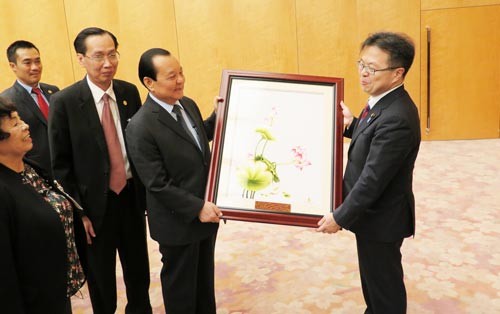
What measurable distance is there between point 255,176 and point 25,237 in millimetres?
1012

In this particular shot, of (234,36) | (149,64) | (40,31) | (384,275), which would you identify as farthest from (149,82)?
(40,31)

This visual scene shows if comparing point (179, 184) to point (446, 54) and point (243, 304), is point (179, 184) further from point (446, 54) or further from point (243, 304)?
point (446, 54)

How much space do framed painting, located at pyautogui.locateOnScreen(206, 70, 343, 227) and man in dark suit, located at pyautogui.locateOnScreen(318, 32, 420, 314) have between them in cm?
12

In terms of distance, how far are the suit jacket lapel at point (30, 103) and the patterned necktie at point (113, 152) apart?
44.2 inches

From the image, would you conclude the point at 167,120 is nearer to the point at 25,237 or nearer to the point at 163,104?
the point at 163,104

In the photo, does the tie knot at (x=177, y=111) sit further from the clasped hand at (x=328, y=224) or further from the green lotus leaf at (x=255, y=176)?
the clasped hand at (x=328, y=224)

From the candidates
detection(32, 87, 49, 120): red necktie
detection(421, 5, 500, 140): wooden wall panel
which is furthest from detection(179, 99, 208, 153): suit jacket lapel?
detection(421, 5, 500, 140): wooden wall panel

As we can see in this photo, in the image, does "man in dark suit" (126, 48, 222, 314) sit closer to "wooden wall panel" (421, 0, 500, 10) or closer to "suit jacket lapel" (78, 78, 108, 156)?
→ "suit jacket lapel" (78, 78, 108, 156)

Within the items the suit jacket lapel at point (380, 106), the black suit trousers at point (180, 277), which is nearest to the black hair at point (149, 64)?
the black suit trousers at point (180, 277)

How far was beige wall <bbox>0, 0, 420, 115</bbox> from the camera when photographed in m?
6.24

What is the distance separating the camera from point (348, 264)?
3338 millimetres

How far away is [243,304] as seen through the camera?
9.53 feet

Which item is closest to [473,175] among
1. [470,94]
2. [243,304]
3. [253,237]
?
[470,94]

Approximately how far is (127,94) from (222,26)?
13.4ft
